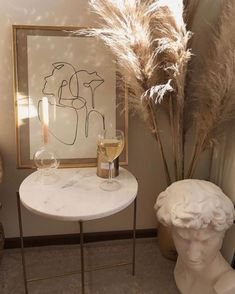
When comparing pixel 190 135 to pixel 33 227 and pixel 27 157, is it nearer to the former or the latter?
pixel 27 157

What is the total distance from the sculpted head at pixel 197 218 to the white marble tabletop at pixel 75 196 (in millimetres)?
191

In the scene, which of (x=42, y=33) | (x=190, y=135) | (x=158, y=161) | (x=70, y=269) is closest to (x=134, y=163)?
(x=158, y=161)

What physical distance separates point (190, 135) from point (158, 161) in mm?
240

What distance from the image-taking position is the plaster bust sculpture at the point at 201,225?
4.56 feet

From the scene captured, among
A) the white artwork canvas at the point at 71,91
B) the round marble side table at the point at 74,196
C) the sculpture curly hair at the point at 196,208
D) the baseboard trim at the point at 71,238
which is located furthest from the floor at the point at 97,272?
the white artwork canvas at the point at 71,91

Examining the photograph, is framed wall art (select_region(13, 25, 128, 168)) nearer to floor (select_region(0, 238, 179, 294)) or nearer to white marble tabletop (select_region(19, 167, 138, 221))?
white marble tabletop (select_region(19, 167, 138, 221))

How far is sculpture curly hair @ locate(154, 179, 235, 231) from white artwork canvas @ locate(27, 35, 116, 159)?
1.84ft

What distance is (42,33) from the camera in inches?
66.7

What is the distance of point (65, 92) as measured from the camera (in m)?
1.77

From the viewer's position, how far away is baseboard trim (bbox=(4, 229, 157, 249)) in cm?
201

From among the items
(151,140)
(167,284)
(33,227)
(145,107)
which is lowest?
(167,284)

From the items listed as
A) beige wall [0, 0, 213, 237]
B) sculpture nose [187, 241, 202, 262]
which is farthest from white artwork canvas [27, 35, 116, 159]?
sculpture nose [187, 241, 202, 262]

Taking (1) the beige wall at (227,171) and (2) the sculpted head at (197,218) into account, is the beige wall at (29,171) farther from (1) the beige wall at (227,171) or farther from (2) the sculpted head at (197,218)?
(2) the sculpted head at (197,218)

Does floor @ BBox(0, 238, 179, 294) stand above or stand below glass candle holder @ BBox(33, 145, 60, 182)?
below
